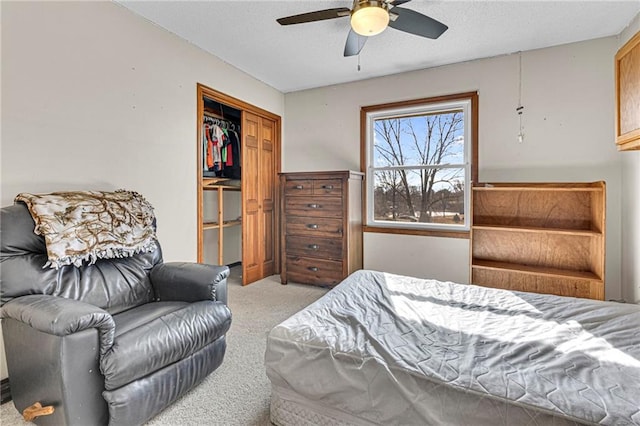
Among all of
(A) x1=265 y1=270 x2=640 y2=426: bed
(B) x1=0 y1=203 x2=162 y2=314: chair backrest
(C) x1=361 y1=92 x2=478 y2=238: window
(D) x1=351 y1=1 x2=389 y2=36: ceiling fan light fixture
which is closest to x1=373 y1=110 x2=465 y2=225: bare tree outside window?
(C) x1=361 y1=92 x2=478 y2=238: window

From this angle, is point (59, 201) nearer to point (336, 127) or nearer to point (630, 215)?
point (336, 127)

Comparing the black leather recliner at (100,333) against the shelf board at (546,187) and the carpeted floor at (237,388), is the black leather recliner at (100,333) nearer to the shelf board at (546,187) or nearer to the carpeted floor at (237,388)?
the carpeted floor at (237,388)

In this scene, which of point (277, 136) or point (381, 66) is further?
point (277, 136)

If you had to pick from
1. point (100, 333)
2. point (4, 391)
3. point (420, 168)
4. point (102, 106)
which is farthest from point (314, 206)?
point (4, 391)

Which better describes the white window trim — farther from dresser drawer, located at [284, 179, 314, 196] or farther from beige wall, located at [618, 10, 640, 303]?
beige wall, located at [618, 10, 640, 303]

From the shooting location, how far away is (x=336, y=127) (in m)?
4.10

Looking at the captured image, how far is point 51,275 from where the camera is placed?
1.69 metres

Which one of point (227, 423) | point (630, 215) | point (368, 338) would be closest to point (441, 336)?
point (368, 338)

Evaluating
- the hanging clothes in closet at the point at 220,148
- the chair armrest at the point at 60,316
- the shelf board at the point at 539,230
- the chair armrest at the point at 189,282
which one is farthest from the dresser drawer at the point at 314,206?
the chair armrest at the point at 60,316

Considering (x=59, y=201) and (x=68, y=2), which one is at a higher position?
(x=68, y=2)

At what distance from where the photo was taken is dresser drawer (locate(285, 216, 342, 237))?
11.9 feet

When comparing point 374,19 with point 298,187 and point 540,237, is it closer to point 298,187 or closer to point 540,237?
point 298,187

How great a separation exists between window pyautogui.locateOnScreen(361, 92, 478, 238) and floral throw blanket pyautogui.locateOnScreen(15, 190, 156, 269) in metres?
2.58

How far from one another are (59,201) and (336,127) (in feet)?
10.1
